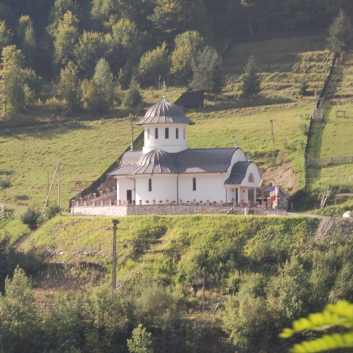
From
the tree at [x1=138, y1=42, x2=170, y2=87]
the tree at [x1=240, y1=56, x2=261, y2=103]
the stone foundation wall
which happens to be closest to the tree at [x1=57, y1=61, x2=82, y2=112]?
the tree at [x1=138, y1=42, x2=170, y2=87]

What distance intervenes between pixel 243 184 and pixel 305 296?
16229mm

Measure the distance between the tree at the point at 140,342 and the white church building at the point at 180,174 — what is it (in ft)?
52.8

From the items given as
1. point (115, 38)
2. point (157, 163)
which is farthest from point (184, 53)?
point (157, 163)

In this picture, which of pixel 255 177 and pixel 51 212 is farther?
pixel 255 177

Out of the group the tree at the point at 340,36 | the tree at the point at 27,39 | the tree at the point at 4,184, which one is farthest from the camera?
the tree at the point at 27,39

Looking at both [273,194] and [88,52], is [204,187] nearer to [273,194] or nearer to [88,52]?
[273,194]

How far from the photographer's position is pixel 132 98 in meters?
79.7

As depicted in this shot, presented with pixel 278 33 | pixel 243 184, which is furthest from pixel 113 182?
pixel 278 33

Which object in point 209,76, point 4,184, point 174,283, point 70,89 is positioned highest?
point 209,76

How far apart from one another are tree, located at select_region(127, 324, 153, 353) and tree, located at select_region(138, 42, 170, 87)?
5212 cm

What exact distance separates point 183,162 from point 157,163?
5.33ft

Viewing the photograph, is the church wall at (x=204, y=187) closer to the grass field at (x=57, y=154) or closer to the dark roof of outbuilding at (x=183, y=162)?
the dark roof of outbuilding at (x=183, y=162)

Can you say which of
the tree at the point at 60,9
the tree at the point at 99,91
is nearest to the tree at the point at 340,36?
the tree at the point at 99,91

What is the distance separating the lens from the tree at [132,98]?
7975 cm
